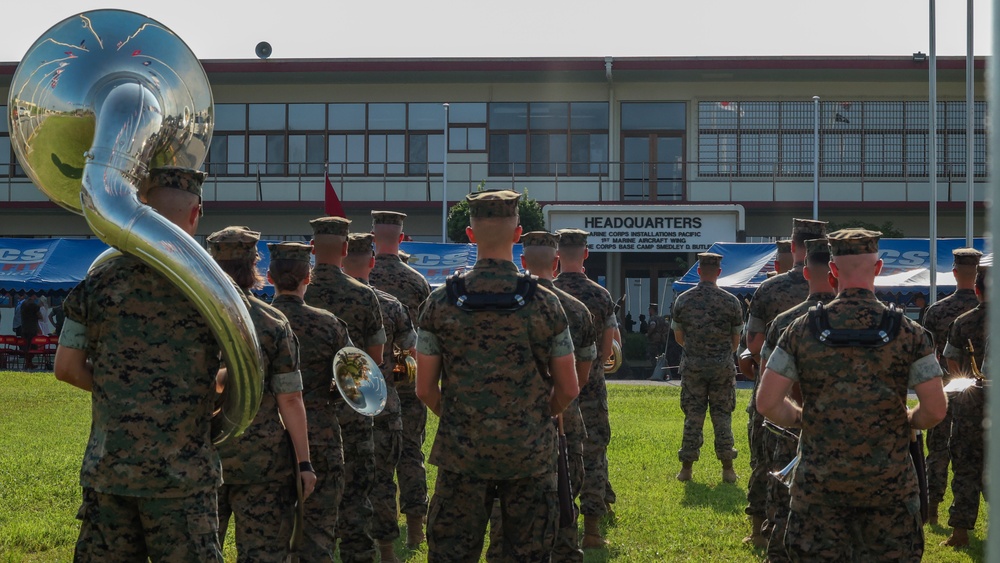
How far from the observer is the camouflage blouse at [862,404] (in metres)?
5.23

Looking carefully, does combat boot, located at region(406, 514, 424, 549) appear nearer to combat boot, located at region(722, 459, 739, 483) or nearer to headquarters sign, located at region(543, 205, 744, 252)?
combat boot, located at region(722, 459, 739, 483)

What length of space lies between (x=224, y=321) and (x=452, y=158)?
31.3 metres

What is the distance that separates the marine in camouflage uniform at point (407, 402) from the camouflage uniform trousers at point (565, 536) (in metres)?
1.44

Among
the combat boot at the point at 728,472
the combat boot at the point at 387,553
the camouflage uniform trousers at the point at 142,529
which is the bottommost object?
the combat boot at the point at 728,472

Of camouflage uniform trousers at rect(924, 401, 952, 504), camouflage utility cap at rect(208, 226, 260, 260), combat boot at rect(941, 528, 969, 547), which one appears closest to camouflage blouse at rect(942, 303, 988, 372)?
camouflage uniform trousers at rect(924, 401, 952, 504)

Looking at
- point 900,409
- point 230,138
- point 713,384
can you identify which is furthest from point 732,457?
point 230,138

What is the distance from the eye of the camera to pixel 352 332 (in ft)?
22.7

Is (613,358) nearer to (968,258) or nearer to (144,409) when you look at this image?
(968,258)

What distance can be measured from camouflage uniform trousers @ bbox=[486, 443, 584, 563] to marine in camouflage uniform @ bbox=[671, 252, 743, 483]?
4.03m

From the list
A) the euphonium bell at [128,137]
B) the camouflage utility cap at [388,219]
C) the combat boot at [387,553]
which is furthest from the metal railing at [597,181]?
the euphonium bell at [128,137]

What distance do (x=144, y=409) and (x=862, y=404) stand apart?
123 inches

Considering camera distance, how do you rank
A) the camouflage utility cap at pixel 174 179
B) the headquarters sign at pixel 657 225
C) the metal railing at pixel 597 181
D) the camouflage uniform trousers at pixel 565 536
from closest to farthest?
the camouflage utility cap at pixel 174 179 < the camouflage uniform trousers at pixel 565 536 < the headquarters sign at pixel 657 225 < the metal railing at pixel 597 181

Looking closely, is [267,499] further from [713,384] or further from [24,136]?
[713,384]

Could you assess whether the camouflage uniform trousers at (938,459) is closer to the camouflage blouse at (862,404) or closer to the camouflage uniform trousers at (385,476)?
the camouflage blouse at (862,404)
